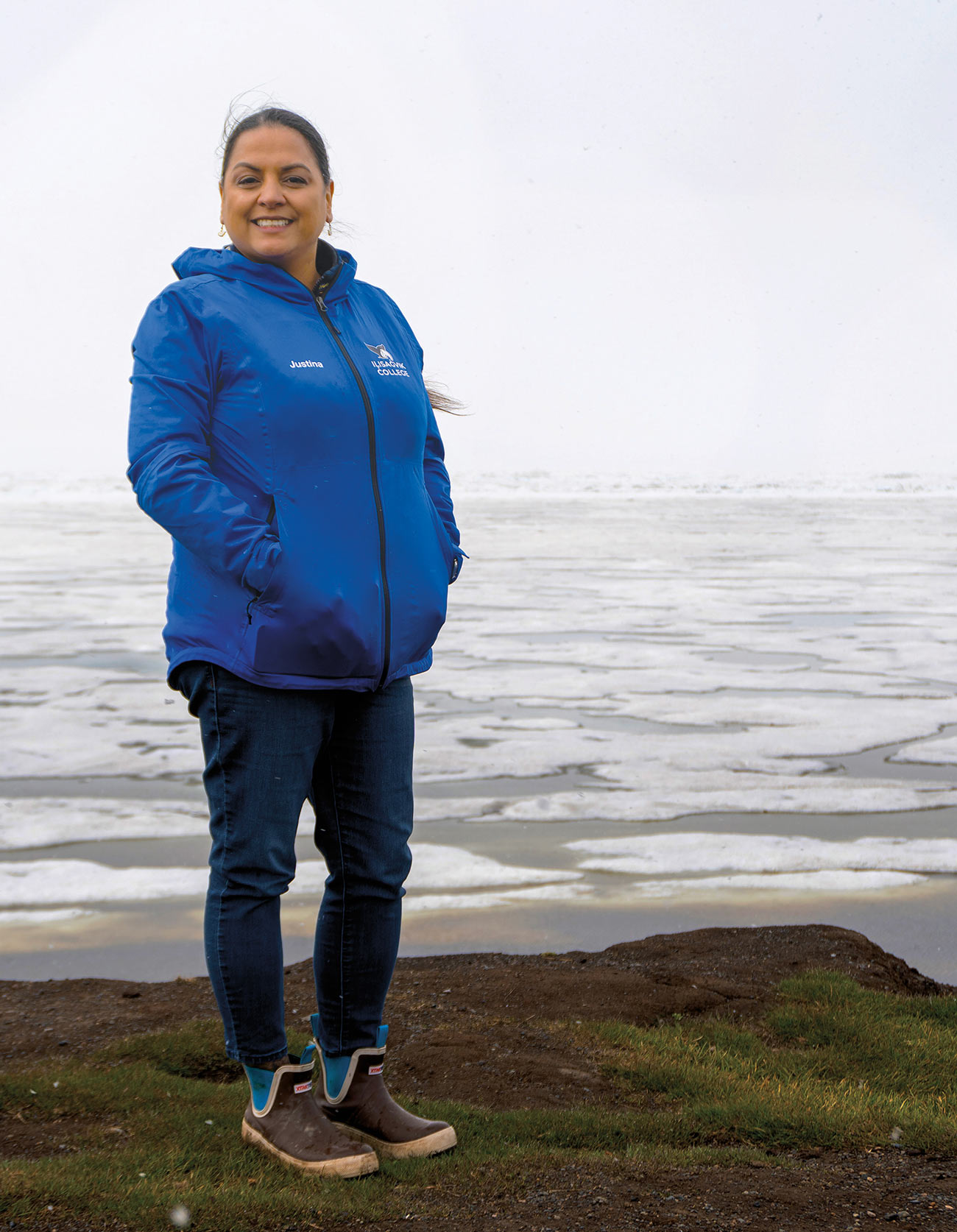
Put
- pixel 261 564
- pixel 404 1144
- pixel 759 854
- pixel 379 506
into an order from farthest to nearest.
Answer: pixel 759 854, pixel 404 1144, pixel 379 506, pixel 261 564

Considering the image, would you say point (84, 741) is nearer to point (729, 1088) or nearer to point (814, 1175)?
point (729, 1088)

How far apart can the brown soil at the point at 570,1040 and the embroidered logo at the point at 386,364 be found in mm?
1488

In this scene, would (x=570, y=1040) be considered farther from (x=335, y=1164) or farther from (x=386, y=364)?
(x=386, y=364)

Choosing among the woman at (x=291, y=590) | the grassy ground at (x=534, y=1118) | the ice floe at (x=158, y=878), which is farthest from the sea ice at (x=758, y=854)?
the woman at (x=291, y=590)

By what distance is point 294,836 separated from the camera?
7.70 ft

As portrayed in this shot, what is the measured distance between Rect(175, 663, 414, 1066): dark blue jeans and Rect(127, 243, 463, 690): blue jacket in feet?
0.24

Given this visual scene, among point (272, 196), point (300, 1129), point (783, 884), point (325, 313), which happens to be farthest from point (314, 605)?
point (783, 884)

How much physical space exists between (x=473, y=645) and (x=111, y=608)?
4330 mm

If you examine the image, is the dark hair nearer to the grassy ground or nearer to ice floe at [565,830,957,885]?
the grassy ground

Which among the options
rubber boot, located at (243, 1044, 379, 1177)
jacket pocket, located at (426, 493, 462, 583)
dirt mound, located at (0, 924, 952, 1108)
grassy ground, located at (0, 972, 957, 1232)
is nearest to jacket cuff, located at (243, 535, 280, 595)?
jacket pocket, located at (426, 493, 462, 583)

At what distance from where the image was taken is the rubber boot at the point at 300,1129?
90.0 inches

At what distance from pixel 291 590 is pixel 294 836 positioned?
50cm

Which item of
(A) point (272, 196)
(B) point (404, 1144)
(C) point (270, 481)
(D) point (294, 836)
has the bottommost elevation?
(B) point (404, 1144)

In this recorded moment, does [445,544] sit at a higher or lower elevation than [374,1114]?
higher
